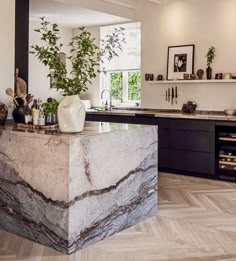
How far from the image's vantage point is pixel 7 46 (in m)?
4.23

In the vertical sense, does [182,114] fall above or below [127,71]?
below

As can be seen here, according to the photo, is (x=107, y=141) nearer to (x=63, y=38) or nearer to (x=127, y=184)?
(x=127, y=184)

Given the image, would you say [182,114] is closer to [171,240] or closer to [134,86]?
[134,86]

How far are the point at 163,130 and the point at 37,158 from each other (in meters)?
3.11

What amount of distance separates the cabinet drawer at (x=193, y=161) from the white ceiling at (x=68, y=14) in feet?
8.96

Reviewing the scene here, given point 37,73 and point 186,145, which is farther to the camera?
point 37,73

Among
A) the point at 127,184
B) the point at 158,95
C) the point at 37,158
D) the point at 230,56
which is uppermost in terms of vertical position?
the point at 230,56

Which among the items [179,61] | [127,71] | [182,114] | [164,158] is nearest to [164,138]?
[164,158]

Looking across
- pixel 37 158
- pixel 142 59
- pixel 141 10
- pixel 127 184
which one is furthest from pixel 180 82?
pixel 37 158

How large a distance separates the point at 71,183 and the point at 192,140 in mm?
3062

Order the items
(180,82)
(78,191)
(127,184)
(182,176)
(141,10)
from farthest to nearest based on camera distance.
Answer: (141,10), (180,82), (182,176), (127,184), (78,191)

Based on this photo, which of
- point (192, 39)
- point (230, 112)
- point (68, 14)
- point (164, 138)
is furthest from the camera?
point (68, 14)

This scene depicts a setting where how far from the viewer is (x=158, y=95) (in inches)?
270

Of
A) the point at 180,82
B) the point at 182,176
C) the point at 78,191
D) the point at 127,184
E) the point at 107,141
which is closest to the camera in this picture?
the point at 78,191
